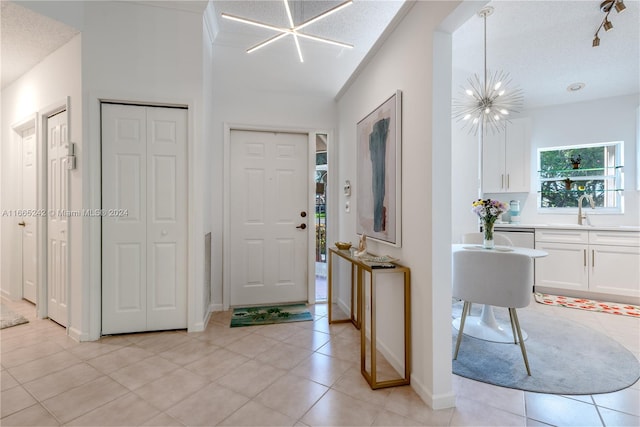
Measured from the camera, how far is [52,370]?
2104 millimetres

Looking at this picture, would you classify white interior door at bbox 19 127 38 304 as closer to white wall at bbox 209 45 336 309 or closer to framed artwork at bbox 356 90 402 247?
white wall at bbox 209 45 336 309

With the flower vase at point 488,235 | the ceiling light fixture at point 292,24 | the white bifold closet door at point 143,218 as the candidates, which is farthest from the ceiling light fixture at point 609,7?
the white bifold closet door at point 143,218

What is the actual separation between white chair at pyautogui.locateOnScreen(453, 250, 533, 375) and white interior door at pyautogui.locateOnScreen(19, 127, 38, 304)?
4.38 metres

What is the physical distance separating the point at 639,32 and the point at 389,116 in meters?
2.75

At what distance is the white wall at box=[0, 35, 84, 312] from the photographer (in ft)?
8.50

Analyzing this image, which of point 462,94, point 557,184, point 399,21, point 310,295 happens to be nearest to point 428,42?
point 399,21

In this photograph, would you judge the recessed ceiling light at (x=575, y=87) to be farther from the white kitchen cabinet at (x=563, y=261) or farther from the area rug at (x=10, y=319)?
the area rug at (x=10, y=319)

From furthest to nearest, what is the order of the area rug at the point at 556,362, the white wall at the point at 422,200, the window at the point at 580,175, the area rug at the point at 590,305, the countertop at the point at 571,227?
the window at the point at 580,175, the countertop at the point at 571,227, the area rug at the point at 590,305, the area rug at the point at 556,362, the white wall at the point at 422,200

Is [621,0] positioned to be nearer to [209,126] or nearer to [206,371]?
[209,126]

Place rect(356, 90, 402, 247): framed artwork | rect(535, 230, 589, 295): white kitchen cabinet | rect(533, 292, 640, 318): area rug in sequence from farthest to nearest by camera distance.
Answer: rect(535, 230, 589, 295): white kitchen cabinet
rect(533, 292, 640, 318): area rug
rect(356, 90, 402, 247): framed artwork

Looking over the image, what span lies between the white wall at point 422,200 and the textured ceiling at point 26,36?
110 inches

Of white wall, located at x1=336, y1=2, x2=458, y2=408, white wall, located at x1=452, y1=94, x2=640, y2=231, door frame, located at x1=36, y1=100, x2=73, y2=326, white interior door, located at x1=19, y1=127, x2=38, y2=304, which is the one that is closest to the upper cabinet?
white wall, located at x1=452, y1=94, x2=640, y2=231

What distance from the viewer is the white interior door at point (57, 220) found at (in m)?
2.82

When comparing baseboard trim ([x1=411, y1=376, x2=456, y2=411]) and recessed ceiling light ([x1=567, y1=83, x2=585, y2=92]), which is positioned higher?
recessed ceiling light ([x1=567, y1=83, x2=585, y2=92])
